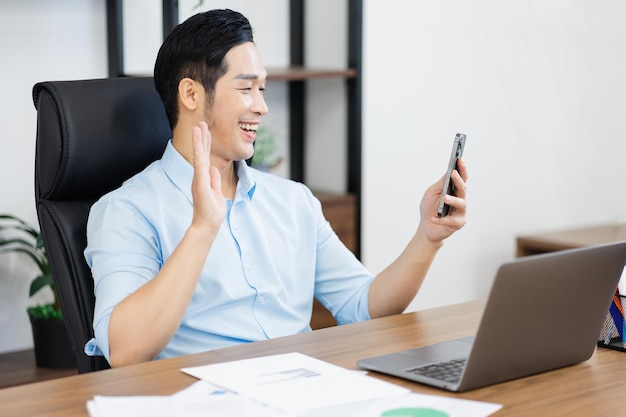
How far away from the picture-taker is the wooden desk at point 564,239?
11.7ft

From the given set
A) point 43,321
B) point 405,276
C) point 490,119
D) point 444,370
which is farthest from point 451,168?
point 490,119

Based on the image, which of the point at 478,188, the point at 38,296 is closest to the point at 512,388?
the point at 38,296

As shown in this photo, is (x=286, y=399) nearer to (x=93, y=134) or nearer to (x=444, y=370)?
(x=444, y=370)

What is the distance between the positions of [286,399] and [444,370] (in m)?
0.26

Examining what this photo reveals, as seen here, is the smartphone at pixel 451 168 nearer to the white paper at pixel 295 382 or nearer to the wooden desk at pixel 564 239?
the white paper at pixel 295 382

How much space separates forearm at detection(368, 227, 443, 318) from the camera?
1903mm

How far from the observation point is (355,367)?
4.73ft

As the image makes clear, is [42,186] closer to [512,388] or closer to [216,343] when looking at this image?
[216,343]

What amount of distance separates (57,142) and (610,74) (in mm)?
2660

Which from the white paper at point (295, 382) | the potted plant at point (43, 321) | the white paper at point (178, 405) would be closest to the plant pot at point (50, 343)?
the potted plant at point (43, 321)

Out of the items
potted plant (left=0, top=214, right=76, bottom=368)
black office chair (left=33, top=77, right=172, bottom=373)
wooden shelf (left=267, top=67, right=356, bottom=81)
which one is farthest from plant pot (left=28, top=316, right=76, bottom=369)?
black office chair (left=33, top=77, right=172, bottom=373)

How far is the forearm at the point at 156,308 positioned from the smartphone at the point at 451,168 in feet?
1.33

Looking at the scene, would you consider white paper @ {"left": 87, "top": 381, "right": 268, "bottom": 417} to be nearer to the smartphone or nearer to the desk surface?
the desk surface

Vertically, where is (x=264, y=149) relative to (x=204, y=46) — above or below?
below
